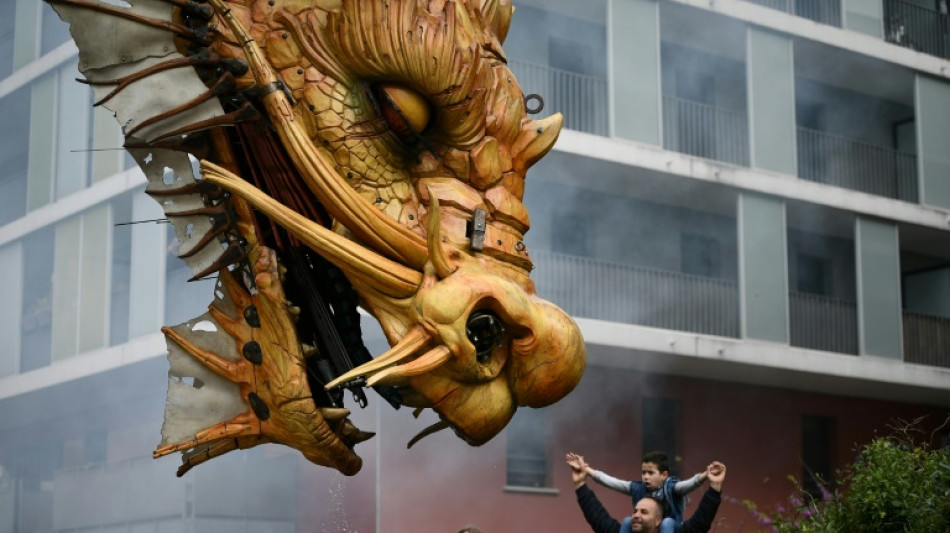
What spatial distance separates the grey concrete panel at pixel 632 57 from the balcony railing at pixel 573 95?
54 centimetres

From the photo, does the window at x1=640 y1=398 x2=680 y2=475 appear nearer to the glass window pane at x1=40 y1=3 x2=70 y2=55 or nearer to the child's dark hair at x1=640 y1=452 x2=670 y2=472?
the child's dark hair at x1=640 y1=452 x2=670 y2=472

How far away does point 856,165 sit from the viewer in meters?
17.5

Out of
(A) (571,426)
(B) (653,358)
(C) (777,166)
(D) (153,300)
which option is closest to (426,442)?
(A) (571,426)

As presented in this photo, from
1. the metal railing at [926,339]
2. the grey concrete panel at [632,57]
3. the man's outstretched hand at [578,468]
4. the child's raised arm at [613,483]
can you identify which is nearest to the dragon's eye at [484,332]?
the man's outstretched hand at [578,468]

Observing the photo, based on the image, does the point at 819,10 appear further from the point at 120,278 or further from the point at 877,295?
the point at 120,278

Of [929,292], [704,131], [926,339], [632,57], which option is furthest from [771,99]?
[929,292]

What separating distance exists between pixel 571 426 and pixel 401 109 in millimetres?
9710

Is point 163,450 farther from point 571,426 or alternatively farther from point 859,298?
point 859,298

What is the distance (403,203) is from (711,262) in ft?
36.2

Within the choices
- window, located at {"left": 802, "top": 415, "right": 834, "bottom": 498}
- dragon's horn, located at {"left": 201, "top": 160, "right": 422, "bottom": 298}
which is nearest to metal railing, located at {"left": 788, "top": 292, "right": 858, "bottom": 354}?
window, located at {"left": 802, "top": 415, "right": 834, "bottom": 498}

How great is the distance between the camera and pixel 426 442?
1259 cm

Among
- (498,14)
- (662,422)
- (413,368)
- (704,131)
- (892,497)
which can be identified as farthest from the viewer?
(662,422)

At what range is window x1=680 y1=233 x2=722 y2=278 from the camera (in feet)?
50.7

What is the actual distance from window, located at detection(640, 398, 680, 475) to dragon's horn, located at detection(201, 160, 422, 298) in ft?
37.3
